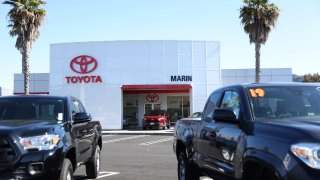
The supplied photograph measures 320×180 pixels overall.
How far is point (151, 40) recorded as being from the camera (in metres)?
37.0

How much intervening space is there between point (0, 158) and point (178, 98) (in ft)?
117

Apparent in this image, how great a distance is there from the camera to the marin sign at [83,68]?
37094 mm

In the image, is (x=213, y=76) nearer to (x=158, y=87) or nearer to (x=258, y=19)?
(x=158, y=87)

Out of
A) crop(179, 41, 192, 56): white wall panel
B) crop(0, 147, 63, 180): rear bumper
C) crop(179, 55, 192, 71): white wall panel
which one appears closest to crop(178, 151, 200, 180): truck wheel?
crop(0, 147, 63, 180): rear bumper

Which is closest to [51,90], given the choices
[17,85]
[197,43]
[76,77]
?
[76,77]

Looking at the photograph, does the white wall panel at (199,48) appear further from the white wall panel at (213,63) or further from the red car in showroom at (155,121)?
the red car in showroom at (155,121)

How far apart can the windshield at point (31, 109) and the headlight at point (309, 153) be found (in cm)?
454

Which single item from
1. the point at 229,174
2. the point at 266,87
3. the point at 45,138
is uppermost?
the point at 266,87

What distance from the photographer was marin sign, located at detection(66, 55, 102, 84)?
37.1m

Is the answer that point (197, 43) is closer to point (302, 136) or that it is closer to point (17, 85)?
point (17, 85)

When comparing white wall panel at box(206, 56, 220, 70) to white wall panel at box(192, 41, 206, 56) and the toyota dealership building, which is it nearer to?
the toyota dealership building

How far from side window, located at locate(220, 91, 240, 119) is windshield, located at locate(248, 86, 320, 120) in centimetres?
23

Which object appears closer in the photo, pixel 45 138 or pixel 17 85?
pixel 45 138

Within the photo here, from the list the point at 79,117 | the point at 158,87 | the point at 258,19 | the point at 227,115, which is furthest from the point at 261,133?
the point at 158,87
